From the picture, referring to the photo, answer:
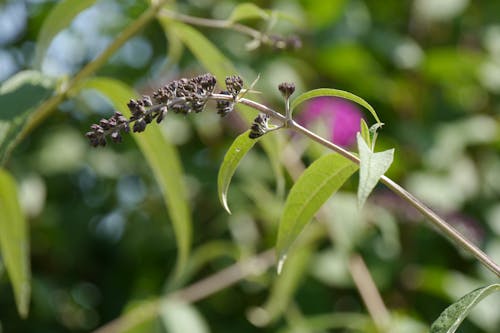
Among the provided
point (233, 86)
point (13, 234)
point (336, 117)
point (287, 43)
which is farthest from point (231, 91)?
point (336, 117)

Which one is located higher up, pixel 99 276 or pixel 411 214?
pixel 411 214

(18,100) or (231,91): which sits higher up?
(231,91)

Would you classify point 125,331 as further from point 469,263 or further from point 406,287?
point 469,263

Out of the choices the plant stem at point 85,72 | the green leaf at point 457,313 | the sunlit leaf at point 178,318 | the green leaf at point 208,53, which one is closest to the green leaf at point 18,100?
the plant stem at point 85,72

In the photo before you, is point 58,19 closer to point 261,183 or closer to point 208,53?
point 208,53

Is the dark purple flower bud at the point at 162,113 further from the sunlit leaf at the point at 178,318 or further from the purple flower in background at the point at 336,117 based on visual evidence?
the purple flower in background at the point at 336,117

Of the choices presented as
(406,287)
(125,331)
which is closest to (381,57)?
(406,287)
